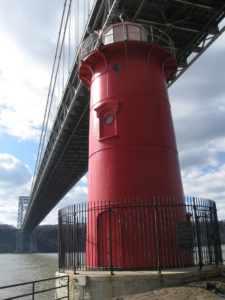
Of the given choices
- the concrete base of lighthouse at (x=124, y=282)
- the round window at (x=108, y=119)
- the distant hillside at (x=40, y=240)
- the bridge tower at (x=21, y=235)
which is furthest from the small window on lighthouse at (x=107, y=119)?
the distant hillside at (x=40, y=240)

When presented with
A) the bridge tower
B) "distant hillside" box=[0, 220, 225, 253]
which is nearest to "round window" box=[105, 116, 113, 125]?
the bridge tower

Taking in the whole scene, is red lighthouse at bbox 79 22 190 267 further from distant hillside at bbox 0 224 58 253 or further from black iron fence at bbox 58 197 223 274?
distant hillside at bbox 0 224 58 253

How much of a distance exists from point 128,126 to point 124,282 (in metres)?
4.96

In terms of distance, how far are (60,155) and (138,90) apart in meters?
21.9

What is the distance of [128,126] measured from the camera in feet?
34.8

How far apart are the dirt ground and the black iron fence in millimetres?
1240

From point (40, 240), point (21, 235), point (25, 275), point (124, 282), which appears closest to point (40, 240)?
point (40, 240)

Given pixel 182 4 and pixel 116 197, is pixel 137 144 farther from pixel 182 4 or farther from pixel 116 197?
pixel 182 4

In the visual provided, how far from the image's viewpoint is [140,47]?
1162 centimetres

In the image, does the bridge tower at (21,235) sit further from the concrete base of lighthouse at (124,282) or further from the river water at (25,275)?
the concrete base of lighthouse at (124,282)

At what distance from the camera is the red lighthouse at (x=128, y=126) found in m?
9.93

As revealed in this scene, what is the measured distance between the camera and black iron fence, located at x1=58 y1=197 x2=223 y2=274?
28.6 ft

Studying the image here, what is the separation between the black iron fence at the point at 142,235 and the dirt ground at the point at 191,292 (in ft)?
4.07

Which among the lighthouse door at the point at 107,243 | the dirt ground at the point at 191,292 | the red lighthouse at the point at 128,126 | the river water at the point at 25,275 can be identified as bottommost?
the river water at the point at 25,275
